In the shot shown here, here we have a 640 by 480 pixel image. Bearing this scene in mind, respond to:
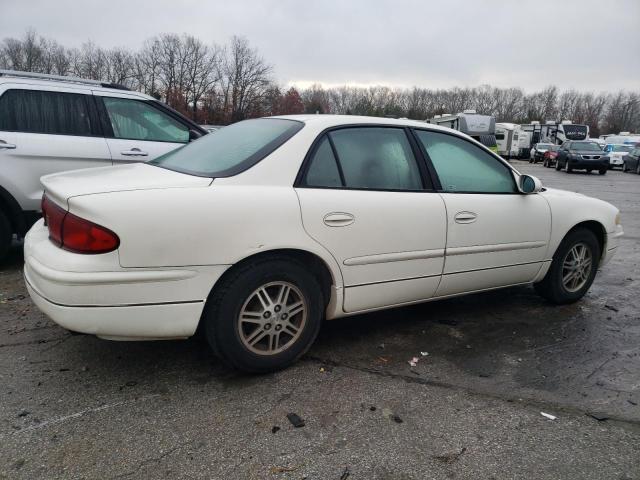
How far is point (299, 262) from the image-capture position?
115 inches

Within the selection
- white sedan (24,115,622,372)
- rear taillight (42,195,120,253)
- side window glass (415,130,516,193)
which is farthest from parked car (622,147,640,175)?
rear taillight (42,195,120,253)

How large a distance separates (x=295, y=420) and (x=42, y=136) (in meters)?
3.99

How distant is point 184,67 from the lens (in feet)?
254

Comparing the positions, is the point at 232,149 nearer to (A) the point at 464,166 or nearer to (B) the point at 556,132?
(A) the point at 464,166

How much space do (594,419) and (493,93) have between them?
124088mm

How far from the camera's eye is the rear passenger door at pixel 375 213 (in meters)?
2.98

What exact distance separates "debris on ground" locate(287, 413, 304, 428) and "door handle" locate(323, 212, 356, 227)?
108 centimetres

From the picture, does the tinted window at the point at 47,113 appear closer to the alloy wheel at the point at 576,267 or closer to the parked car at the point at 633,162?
the alloy wheel at the point at 576,267

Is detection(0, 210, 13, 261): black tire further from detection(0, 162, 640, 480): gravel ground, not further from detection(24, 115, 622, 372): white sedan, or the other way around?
detection(24, 115, 622, 372): white sedan

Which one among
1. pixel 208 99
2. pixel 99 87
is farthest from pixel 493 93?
pixel 99 87

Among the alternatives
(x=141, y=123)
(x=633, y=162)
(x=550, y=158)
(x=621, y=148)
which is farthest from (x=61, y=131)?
(x=621, y=148)

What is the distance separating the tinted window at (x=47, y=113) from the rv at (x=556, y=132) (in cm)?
4232

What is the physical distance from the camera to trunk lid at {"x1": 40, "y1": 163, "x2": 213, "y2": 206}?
260cm

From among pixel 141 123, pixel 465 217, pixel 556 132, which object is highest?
pixel 556 132
